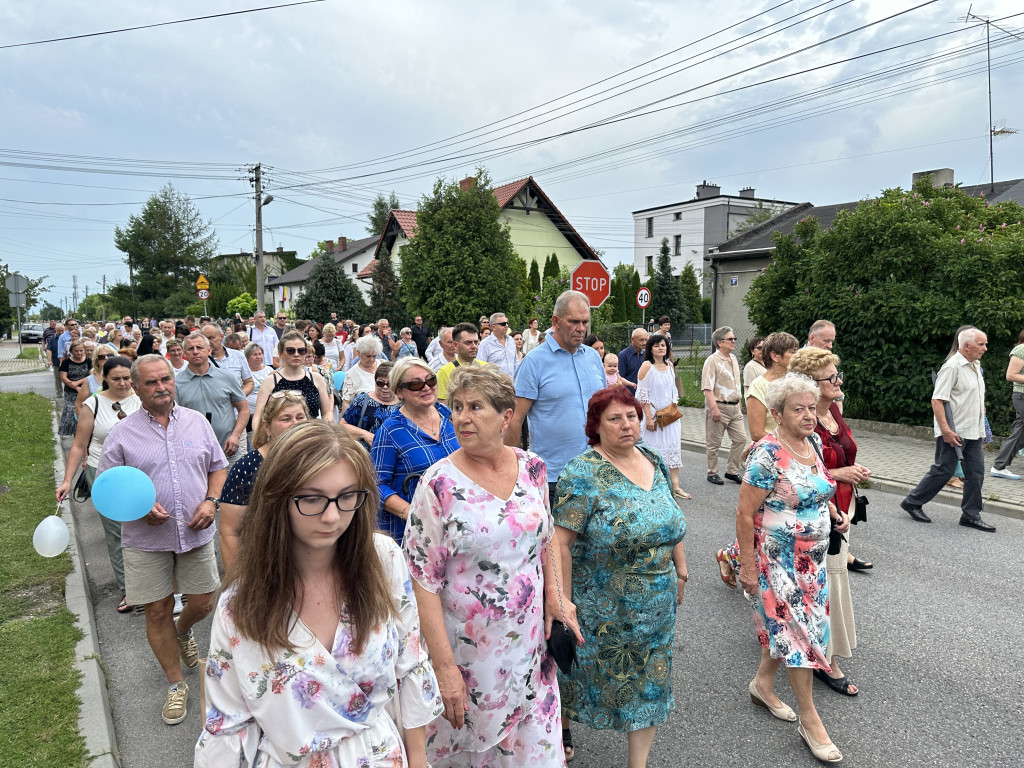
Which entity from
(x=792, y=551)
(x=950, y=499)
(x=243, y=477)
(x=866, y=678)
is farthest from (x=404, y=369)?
(x=950, y=499)

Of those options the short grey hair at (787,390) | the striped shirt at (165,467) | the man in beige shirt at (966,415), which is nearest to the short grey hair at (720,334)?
the man in beige shirt at (966,415)

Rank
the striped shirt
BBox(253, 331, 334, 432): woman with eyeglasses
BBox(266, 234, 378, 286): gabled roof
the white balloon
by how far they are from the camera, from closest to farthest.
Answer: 1. the striped shirt
2. the white balloon
3. BBox(253, 331, 334, 432): woman with eyeglasses
4. BBox(266, 234, 378, 286): gabled roof

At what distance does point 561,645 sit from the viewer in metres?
2.63

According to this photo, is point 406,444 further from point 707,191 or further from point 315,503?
point 707,191

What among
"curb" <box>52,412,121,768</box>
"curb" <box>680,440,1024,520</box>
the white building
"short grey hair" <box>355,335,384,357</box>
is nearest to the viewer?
"curb" <box>52,412,121,768</box>

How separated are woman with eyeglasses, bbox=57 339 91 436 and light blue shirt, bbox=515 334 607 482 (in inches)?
317

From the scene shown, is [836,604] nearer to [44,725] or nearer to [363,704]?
[363,704]

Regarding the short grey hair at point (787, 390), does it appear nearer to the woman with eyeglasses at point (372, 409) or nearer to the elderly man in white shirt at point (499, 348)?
the woman with eyeglasses at point (372, 409)

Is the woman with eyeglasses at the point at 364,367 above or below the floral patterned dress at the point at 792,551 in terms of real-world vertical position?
above

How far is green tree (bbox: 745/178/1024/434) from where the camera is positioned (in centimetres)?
1115

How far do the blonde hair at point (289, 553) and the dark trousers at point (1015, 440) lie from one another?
402 inches

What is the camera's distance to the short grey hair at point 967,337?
6.72 m

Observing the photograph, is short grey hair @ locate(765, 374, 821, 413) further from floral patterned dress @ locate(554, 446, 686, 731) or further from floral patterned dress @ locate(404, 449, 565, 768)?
floral patterned dress @ locate(404, 449, 565, 768)

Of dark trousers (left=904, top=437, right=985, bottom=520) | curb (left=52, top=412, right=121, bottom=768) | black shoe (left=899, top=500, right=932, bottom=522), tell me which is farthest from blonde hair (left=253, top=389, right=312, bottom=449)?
black shoe (left=899, top=500, right=932, bottom=522)
